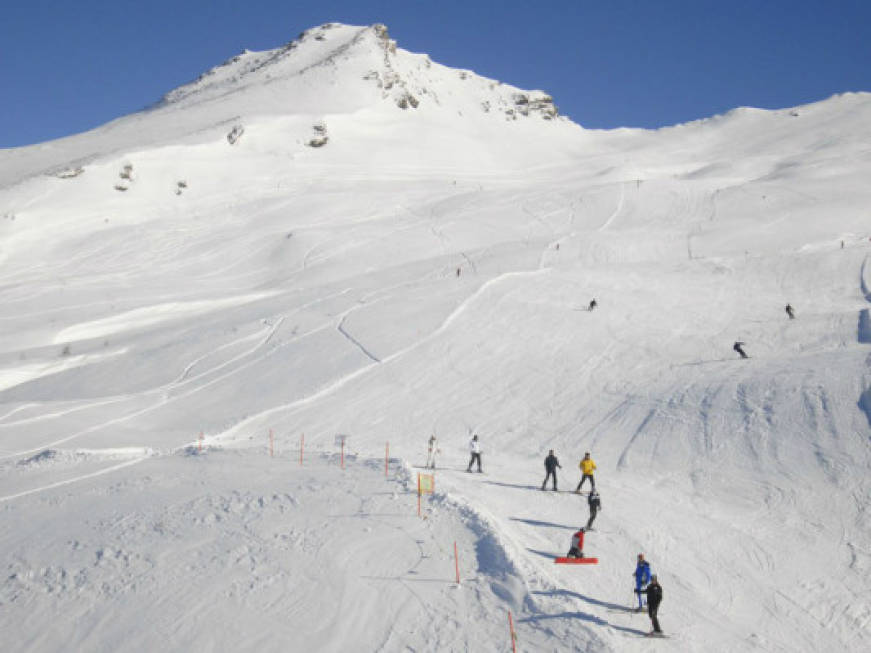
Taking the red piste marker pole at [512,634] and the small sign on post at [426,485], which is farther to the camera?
the small sign on post at [426,485]

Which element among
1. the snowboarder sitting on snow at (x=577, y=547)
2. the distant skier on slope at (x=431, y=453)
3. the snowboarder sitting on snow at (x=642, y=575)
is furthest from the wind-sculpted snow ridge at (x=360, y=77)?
the snowboarder sitting on snow at (x=642, y=575)

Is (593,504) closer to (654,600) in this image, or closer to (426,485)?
(426,485)

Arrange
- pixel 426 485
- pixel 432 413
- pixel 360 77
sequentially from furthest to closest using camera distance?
pixel 360 77, pixel 432 413, pixel 426 485

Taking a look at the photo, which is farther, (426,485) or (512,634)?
(426,485)

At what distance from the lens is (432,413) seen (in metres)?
24.5

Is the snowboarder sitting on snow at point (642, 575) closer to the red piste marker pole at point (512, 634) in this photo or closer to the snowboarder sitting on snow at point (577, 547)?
the snowboarder sitting on snow at point (577, 547)

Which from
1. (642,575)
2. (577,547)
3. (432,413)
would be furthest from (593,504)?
(432,413)

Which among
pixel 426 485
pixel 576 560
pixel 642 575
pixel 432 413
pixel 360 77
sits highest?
pixel 360 77

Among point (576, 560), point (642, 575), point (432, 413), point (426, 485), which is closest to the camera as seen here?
point (642, 575)

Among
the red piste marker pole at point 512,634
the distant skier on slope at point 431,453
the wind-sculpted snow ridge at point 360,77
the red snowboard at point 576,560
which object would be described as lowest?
the red piste marker pole at point 512,634

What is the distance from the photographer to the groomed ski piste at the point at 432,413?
457 inches

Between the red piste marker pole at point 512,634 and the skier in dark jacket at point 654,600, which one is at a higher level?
the skier in dark jacket at point 654,600

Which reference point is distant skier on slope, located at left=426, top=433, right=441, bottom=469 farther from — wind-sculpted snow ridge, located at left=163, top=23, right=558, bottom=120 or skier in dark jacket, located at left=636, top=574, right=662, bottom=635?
wind-sculpted snow ridge, located at left=163, top=23, right=558, bottom=120

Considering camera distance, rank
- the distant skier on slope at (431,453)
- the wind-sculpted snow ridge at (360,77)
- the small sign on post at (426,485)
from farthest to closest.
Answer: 1. the wind-sculpted snow ridge at (360,77)
2. the distant skier on slope at (431,453)
3. the small sign on post at (426,485)
